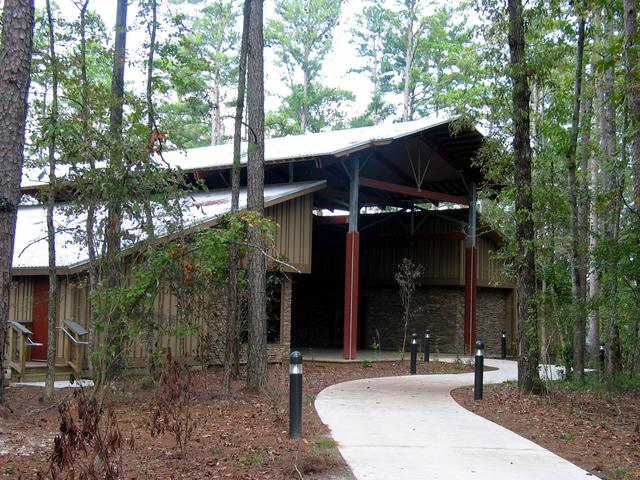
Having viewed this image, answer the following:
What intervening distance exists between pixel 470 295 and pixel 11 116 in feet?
68.0

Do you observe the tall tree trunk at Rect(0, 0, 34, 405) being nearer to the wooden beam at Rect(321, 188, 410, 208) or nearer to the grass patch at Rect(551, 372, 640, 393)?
the grass patch at Rect(551, 372, 640, 393)

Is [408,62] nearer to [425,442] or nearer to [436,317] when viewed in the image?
[436,317]

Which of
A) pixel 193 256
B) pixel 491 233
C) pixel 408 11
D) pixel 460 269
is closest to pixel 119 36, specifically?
pixel 193 256

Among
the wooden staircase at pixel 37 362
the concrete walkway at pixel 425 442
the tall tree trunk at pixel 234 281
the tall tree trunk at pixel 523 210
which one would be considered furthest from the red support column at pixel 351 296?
the tall tree trunk at pixel 523 210

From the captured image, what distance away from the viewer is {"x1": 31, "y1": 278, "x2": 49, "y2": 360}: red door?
53.6 ft

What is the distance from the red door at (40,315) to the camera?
1634 centimetres

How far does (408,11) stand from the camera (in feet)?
134

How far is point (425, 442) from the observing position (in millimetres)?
8117

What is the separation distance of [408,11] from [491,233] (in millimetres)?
19484

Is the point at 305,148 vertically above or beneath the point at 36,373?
above

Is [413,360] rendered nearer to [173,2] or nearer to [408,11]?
[408,11]

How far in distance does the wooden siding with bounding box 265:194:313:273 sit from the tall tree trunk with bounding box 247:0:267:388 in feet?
19.3

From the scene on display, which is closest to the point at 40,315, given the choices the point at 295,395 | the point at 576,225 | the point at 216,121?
the point at 295,395

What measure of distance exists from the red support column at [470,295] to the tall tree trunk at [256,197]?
553 inches
